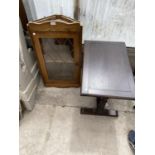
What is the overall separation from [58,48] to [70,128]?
0.76 metres

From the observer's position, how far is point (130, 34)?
1.78m

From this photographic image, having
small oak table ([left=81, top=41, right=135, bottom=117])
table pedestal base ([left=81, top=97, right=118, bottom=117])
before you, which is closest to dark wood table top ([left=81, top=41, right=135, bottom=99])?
small oak table ([left=81, top=41, right=135, bottom=117])

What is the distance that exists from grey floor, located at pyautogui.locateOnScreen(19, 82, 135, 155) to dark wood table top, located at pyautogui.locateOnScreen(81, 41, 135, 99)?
1.82 ft

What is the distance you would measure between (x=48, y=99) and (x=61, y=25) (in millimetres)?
801

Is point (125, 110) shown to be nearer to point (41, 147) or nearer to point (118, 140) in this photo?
point (118, 140)

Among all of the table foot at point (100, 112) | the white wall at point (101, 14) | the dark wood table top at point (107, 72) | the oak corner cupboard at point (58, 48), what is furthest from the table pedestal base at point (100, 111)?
the white wall at point (101, 14)

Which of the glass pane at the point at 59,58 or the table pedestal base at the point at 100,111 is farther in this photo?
the table pedestal base at the point at 100,111

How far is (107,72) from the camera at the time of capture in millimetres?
1372

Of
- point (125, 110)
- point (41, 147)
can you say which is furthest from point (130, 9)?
point (41, 147)

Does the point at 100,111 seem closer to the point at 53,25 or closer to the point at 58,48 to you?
the point at 58,48

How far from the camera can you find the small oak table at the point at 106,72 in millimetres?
1245

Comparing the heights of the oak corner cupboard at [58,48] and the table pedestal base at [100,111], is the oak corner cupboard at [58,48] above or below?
above

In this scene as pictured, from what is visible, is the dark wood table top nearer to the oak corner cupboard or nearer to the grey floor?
the oak corner cupboard

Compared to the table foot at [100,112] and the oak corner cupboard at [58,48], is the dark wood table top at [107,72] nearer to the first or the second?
the oak corner cupboard at [58,48]
